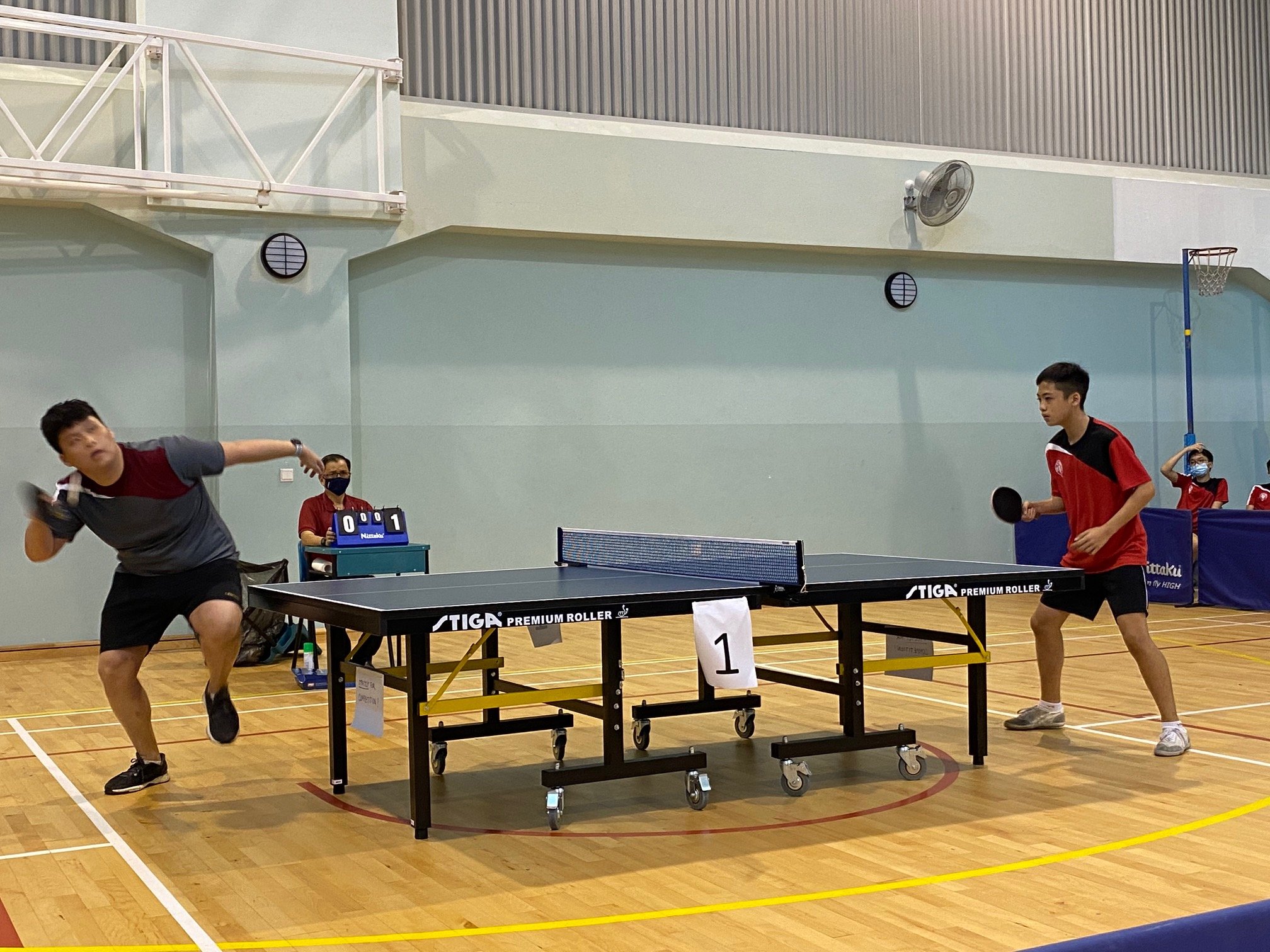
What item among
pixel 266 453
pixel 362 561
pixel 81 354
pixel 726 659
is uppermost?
pixel 81 354

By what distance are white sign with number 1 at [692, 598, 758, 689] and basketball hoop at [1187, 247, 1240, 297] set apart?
11986 millimetres

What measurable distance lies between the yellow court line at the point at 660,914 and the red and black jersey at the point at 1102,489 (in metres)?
1.61

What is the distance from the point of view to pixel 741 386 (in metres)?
13.0

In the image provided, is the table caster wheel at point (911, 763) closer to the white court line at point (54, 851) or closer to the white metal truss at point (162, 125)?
the white court line at point (54, 851)

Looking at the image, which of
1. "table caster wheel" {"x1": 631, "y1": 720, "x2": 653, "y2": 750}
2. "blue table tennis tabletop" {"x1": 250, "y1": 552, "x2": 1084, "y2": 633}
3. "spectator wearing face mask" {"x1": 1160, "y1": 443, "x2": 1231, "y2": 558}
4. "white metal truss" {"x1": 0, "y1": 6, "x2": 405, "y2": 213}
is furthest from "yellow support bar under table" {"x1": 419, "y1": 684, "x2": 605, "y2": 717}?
"spectator wearing face mask" {"x1": 1160, "y1": 443, "x2": 1231, "y2": 558}

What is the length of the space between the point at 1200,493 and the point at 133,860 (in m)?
11.2

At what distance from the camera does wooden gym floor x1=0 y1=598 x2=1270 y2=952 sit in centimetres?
359

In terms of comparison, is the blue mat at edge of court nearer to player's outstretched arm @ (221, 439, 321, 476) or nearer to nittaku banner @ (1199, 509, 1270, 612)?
player's outstretched arm @ (221, 439, 321, 476)

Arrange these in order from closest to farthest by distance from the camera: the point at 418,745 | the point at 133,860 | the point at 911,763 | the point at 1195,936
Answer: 1. the point at 1195,936
2. the point at 133,860
3. the point at 418,745
4. the point at 911,763

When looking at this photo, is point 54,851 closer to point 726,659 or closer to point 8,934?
point 8,934

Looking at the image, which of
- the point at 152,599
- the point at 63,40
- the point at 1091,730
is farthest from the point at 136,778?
the point at 63,40

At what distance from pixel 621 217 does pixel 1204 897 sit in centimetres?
923

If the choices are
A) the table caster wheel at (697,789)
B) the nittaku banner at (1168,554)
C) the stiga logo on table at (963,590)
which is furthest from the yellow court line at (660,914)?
Result: the nittaku banner at (1168,554)

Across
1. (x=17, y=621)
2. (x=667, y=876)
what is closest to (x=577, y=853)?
(x=667, y=876)
